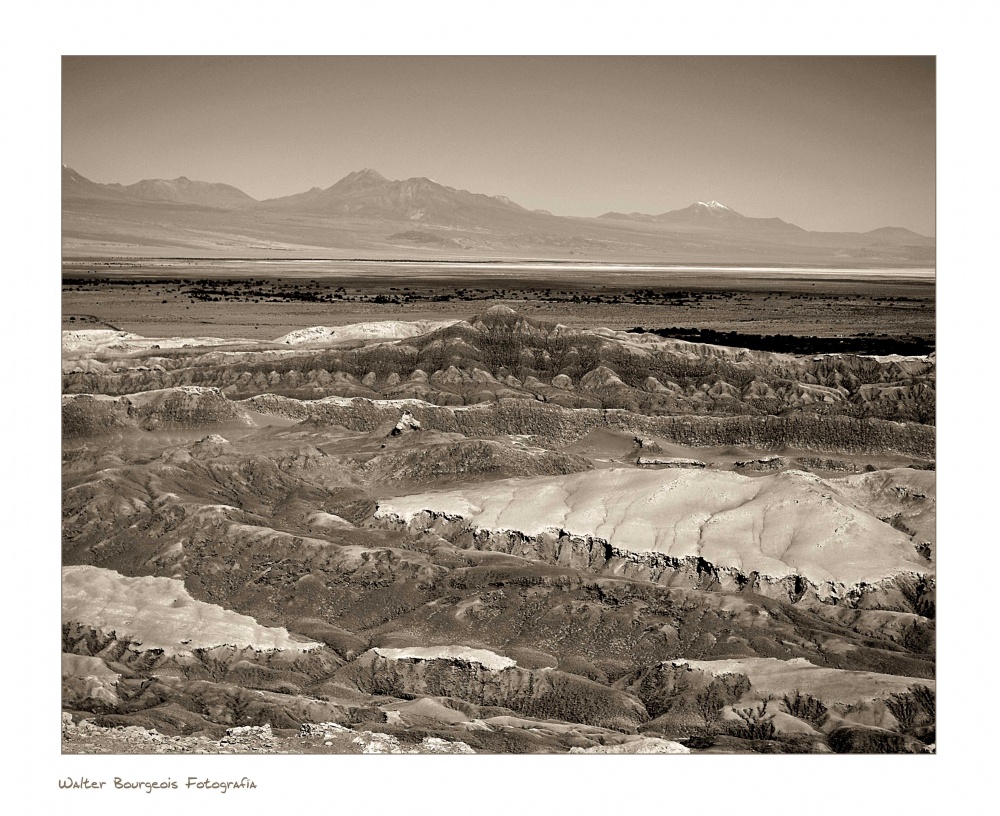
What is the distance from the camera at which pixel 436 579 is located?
27.3 m

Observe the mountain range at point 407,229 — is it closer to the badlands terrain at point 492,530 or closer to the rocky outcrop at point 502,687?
the badlands terrain at point 492,530

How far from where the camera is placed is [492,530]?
2922 centimetres

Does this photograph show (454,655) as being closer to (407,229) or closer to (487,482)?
(487,482)

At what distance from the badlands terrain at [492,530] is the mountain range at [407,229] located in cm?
159

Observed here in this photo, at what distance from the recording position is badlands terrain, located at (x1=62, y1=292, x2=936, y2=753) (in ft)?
75.5

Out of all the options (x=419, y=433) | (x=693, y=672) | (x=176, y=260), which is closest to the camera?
(x=693, y=672)

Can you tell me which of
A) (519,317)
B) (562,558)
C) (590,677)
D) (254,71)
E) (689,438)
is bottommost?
(590,677)

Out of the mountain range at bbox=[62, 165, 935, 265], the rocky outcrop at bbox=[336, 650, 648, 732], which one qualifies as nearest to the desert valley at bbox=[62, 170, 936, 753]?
the rocky outcrop at bbox=[336, 650, 648, 732]

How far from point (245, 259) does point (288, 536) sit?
64.6ft

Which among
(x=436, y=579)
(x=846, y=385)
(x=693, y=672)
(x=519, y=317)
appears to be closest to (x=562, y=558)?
(x=436, y=579)

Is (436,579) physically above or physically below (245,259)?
below

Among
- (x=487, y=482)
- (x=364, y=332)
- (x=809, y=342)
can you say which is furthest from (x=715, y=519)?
(x=364, y=332)

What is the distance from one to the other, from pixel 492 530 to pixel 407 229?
764 inches

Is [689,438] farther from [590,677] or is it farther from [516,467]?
[590,677]
